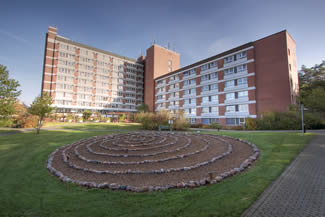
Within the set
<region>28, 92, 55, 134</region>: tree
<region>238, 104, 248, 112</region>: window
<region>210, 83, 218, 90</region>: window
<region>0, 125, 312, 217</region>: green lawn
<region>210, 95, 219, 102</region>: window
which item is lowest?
<region>0, 125, 312, 217</region>: green lawn

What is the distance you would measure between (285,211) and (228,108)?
111ft

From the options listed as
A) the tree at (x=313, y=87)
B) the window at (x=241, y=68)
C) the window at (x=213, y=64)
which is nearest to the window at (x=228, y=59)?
the window at (x=213, y=64)

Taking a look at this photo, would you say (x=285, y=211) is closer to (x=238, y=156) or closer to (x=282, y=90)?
(x=238, y=156)

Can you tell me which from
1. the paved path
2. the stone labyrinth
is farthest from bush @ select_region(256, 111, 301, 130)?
the paved path

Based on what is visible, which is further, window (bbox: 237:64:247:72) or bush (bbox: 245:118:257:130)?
window (bbox: 237:64:247:72)

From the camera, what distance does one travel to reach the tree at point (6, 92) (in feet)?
45.1

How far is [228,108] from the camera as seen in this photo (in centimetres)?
3528

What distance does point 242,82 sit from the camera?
1313 inches

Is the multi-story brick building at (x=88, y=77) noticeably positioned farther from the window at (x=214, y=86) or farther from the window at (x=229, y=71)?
the window at (x=229, y=71)

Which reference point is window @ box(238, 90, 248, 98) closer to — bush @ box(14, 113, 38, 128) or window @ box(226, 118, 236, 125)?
window @ box(226, 118, 236, 125)

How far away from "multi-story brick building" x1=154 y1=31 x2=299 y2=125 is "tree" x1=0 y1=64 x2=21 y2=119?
74.8ft

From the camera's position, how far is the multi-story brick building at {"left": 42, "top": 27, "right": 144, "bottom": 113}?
53.9m

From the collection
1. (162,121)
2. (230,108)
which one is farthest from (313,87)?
(162,121)

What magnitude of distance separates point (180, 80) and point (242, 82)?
19950 mm
